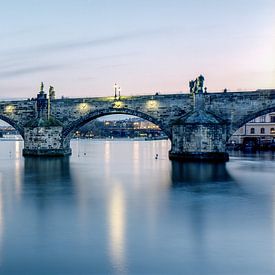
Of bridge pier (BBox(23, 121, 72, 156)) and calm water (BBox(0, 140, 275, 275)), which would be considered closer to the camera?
calm water (BBox(0, 140, 275, 275))

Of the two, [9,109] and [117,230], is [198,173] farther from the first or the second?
[9,109]

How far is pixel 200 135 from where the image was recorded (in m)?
39.8

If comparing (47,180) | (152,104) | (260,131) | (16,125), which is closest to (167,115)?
(152,104)

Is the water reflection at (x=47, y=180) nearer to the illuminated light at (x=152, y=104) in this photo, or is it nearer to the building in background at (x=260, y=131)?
the illuminated light at (x=152, y=104)

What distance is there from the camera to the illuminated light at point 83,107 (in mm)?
47250

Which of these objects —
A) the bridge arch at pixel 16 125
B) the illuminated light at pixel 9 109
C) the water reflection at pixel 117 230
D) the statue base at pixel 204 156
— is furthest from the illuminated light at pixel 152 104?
the water reflection at pixel 117 230

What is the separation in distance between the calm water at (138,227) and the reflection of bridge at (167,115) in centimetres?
1316

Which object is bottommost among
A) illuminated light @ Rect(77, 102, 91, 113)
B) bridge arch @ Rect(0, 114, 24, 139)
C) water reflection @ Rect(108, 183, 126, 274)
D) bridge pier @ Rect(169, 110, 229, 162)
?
water reflection @ Rect(108, 183, 126, 274)

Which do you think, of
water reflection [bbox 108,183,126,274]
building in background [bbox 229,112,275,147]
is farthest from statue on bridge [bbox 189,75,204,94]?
building in background [bbox 229,112,275,147]

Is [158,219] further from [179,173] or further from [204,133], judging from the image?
[204,133]

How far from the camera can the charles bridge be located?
40000mm

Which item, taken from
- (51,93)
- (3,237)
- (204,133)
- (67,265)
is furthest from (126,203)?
(51,93)

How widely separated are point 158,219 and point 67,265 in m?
5.82

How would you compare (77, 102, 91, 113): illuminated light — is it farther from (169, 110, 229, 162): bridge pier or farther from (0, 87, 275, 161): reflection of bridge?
(169, 110, 229, 162): bridge pier
